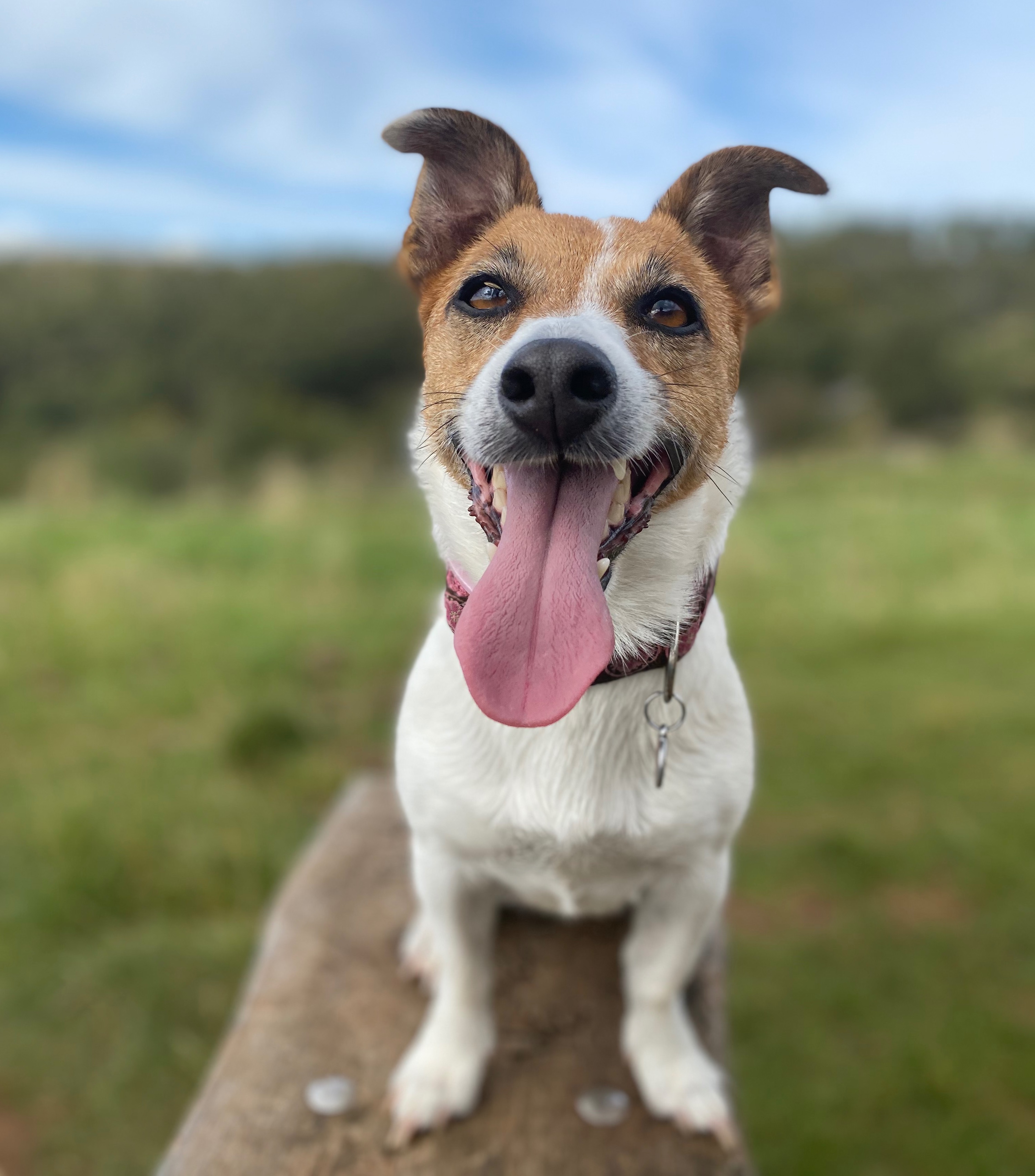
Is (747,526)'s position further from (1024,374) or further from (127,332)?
(127,332)

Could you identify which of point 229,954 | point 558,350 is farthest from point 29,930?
point 558,350

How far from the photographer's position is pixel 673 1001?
2178mm

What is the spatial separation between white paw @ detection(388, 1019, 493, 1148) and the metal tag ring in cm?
97

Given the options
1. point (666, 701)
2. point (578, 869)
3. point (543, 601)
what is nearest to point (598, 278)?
point (543, 601)

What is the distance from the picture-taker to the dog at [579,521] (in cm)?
150

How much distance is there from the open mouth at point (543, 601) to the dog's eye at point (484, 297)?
0.33 metres

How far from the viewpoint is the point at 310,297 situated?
18234 mm

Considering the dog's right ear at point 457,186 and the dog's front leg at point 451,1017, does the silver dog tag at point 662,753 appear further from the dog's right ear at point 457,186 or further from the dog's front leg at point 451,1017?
the dog's right ear at point 457,186

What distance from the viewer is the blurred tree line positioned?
557 inches

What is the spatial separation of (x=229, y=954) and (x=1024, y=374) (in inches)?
690

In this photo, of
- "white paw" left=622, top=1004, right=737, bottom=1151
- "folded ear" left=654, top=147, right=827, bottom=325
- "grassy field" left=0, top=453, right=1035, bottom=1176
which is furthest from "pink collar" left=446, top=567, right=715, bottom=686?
"grassy field" left=0, top=453, right=1035, bottom=1176

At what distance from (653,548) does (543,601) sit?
0.28 m

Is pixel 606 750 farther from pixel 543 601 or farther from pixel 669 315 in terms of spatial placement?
pixel 669 315

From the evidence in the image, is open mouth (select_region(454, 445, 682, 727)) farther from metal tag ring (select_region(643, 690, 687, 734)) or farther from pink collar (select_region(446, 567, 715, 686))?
metal tag ring (select_region(643, 690, 687, 734))
